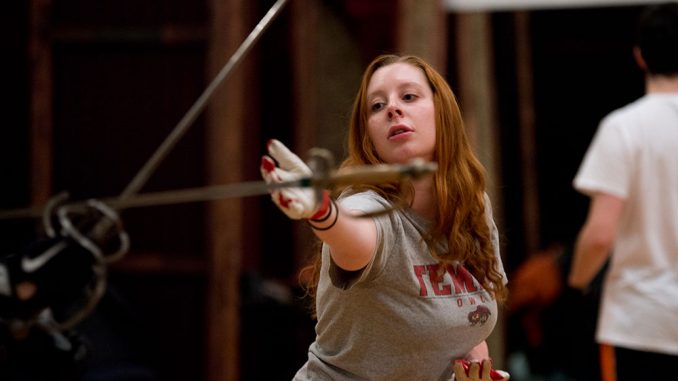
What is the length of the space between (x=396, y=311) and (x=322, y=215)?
12.9 inches

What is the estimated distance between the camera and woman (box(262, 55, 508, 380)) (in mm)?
1792

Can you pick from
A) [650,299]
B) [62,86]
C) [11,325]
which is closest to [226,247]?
[62,86]

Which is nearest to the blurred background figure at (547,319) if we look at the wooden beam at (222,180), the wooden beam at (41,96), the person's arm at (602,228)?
the wooden beam at (222,180)

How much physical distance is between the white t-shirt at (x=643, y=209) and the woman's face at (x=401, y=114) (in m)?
1.18

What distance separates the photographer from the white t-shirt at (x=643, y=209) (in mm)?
2914

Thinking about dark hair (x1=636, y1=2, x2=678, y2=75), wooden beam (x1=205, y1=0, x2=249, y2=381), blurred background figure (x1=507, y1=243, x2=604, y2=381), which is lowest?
blurred background figure (x1=507, y1=243, x2=604, y2=381)

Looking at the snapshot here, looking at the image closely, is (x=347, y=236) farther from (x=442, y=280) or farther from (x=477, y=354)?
(x=477, y=354)

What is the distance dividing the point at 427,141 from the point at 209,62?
2350mm

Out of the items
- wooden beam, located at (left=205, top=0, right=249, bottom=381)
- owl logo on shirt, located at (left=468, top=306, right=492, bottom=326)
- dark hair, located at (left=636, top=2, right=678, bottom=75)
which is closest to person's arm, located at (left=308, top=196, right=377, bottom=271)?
owl logo on shirt, located at (left=468, top=306, right=492, bottom=326)

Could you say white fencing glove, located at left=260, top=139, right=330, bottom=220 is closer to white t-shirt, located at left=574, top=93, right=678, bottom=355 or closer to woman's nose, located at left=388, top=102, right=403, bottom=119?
woman's nose, located at left=388, top=102, right=403, bottom=119

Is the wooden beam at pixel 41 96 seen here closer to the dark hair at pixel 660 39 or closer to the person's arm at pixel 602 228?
the person's arm at pixel 602 228

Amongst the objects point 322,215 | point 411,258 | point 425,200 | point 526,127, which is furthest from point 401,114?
point 526,127

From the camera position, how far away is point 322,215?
1.55 metres

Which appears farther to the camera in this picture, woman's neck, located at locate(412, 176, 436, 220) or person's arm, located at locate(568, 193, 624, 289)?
person's arm, located at locate(568, 193, 624, 289)
